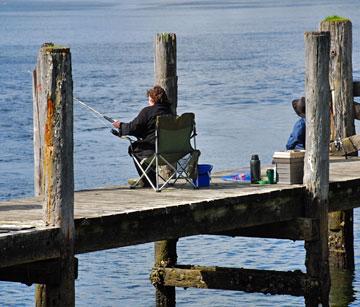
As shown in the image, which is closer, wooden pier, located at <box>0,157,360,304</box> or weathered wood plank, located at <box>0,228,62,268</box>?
weathered wood plank, located at <box>0,228,62,268</box>

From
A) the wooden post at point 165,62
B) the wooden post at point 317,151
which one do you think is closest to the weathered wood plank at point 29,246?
the wooden post at point 317,151

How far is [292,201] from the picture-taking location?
1268 centimetres

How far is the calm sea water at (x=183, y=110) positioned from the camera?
51.9ft

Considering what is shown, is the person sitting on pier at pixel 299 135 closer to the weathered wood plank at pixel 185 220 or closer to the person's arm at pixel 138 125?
the weathered wood plank at pixel 185 220

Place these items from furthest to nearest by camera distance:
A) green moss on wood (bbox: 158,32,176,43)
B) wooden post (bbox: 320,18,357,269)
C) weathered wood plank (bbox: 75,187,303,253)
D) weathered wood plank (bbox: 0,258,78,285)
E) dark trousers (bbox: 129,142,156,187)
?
wooden post (bbox: 320,18,357,269) → green moss on wood (bbox: 158,32,176,43) → dark trousers (bbox: 129,142,156,187) → weathered wood plank (bbox: 75,187,303,253) → weathered wood plank (bbox: 0,258,78,285)

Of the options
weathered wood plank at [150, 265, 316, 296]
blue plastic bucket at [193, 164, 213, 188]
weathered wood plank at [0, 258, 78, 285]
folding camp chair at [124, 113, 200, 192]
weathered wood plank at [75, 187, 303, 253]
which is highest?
folding camp chair at [124, 113, 200, 192]

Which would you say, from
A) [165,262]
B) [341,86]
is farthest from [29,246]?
[341,86]

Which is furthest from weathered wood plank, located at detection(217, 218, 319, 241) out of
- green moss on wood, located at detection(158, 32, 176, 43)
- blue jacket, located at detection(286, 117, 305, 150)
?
green moss on wood, located at detection(158, 32, 176, 43)

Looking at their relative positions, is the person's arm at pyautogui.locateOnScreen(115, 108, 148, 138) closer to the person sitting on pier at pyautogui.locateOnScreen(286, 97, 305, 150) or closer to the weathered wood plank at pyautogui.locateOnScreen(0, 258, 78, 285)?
the person sitting on pier at pyautogui.locateOnScreen(286, 97, 305, 150)

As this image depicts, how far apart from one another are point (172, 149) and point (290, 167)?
1.13m

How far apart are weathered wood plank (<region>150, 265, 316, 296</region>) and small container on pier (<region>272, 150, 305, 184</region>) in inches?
33.7

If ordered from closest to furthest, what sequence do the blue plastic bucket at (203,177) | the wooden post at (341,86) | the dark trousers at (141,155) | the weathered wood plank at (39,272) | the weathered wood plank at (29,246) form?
the weathered wood plank at (29,246)
the weathered wood plank at (39,272)
the dark trousers at (141,155)
the blue plastic bucket at (203,177)
the wooden post at (341,86)

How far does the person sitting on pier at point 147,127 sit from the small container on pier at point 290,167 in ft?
3.71

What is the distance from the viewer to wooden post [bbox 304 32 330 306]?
12.8m
